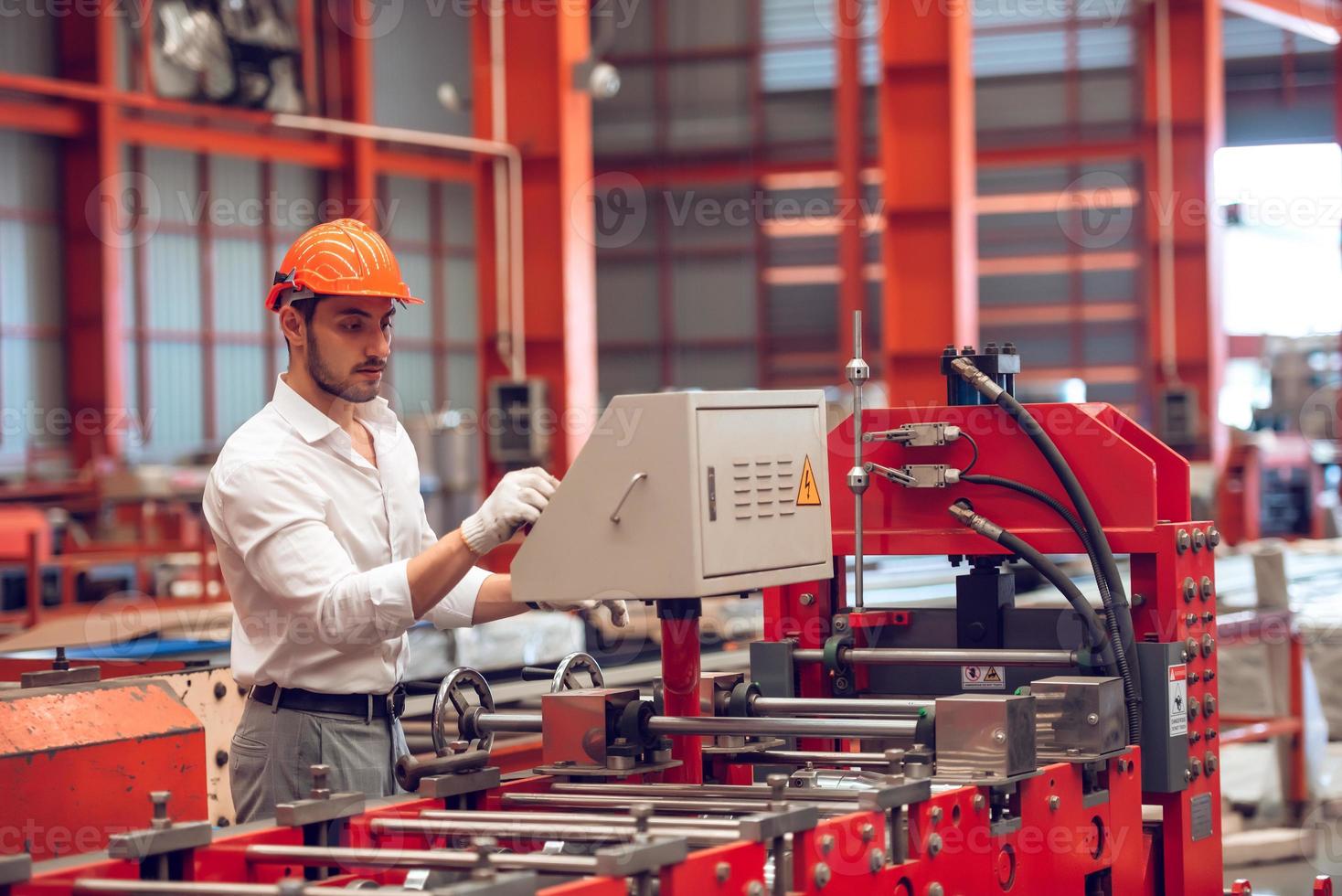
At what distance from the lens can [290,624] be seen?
9.41 feet

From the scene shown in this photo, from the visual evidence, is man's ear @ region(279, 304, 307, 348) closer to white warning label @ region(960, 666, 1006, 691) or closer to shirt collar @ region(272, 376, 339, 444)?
shirt collar @ region(272, 376, 339, 444)

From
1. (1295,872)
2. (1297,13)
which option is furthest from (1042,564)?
(1297,13)

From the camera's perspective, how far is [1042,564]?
2.95 m

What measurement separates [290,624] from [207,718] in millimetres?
996

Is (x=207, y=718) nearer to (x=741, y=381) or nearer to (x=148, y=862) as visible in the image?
(x=148, y=862)

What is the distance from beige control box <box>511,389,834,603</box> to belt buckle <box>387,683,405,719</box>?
2.02ft

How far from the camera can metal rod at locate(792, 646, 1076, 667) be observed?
3.00 meters

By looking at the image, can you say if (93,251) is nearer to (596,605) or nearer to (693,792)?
(596,605)

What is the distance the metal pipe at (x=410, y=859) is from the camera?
198 centimetres

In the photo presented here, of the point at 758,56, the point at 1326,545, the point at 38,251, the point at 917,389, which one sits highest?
the point at 758,56

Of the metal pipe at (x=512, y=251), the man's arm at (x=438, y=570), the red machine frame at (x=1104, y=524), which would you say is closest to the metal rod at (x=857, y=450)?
the red machine frame at (x=1104, y=524)

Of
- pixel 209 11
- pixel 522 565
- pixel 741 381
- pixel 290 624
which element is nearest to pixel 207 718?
pixel 290 624

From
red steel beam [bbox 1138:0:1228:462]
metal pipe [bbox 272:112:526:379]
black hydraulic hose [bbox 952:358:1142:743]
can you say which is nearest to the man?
black hydraulic hose [bbox 952:358:1142:743]

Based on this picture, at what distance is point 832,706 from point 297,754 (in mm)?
1011
